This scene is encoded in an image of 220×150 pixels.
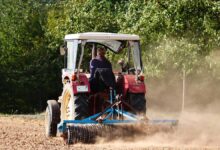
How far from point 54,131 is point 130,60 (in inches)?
97.2

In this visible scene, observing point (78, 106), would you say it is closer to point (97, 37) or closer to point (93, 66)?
point (93, 66)

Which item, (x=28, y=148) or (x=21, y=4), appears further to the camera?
(x=21, y=4)

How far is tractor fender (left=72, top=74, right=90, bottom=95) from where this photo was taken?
13.1 m

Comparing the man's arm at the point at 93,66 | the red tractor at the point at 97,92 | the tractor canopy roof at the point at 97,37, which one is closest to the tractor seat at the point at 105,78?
the red tractor at the point at 97,92

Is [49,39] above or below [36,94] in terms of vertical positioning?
above

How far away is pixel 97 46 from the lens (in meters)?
15.0

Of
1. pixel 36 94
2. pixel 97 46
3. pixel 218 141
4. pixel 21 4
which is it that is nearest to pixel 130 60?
pixel 97 46

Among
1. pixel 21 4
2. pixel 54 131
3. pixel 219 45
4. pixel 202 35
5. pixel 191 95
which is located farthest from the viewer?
pixel 21 4

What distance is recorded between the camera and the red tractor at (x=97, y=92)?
42.5ft

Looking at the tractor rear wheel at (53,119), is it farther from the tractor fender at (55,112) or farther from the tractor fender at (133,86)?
the tractor fender at (133,86)

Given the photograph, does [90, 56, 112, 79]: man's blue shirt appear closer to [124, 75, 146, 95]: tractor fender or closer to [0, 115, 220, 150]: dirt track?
[124, 75, 146, 95]: tractor fender

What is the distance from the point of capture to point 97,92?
1366cm

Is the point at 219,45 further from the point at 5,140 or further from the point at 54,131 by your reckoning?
the point at 5,140

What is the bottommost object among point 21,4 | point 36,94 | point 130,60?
point 36,94
